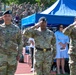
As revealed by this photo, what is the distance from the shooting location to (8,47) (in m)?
6.91

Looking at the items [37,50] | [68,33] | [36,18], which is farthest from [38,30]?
[36,18]

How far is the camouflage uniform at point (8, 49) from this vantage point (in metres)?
6.84

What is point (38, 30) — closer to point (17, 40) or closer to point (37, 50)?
point (37, 50)

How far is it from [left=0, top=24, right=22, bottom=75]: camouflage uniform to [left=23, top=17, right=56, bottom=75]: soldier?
4.33 feet

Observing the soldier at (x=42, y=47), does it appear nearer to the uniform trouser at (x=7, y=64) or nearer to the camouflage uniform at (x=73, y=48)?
the camouflage uniform at (x=73, y=48)

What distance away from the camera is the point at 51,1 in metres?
46.2

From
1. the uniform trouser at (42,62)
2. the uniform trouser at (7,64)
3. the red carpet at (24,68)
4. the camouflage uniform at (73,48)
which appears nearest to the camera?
the uniform trouser at (7,64)

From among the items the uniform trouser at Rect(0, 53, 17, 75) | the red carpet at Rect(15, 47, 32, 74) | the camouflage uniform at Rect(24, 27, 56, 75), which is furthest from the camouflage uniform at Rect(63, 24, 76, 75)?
the red carpet at Rect(15, 47, 32, 74)

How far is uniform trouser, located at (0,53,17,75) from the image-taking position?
682 cm

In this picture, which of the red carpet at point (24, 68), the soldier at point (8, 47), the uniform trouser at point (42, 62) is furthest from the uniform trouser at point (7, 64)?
the red carpet at point (24, 68)

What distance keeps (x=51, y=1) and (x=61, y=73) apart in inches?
1391

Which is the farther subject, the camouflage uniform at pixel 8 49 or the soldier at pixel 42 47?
the soldier at pixel 42 47

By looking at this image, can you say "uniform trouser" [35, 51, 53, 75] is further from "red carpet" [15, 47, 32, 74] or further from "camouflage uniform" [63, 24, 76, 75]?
"red carpet" [15, 47, 32, 74]

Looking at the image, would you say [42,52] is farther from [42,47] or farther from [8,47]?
[8,47]
